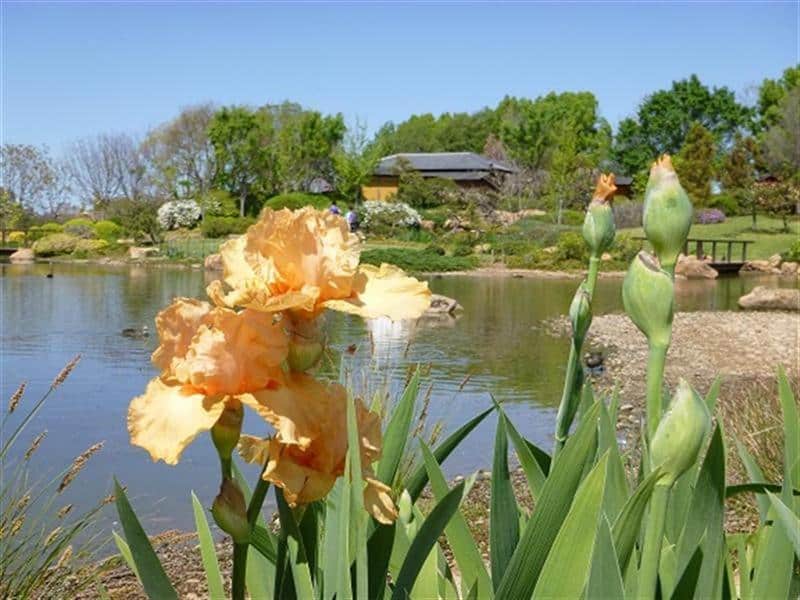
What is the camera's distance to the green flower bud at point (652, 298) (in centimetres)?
85

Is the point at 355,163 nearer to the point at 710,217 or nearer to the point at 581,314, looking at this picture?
the point at 710,217

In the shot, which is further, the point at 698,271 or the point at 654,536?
the point at 698,271

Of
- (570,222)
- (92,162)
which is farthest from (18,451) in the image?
(92,162)

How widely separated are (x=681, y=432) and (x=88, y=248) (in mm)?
29977

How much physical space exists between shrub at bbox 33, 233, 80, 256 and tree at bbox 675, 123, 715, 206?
73.8 feet

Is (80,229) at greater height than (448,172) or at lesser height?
lesser

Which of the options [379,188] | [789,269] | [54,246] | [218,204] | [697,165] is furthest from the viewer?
[379,188]

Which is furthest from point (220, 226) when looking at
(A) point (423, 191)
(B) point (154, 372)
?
(B) point (154, 372)

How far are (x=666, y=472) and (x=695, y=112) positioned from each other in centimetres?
5236

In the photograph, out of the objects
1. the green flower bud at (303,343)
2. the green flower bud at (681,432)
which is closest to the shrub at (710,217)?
the green flower bud at (681,432)

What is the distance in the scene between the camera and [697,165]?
36.3 metres

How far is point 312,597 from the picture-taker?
112 cm

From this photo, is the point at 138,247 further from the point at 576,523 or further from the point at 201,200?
the point at 576,523

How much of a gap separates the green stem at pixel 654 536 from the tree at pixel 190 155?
40375mm
